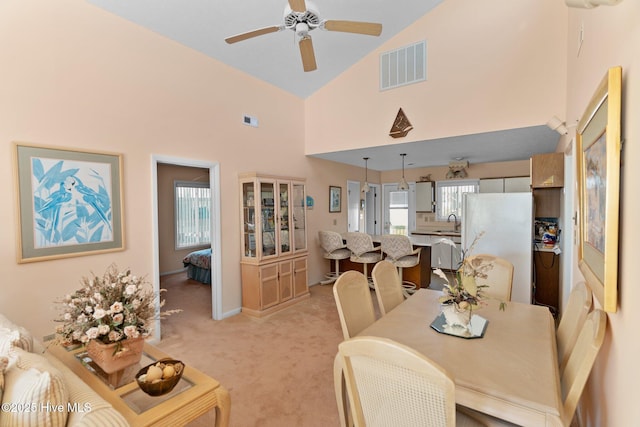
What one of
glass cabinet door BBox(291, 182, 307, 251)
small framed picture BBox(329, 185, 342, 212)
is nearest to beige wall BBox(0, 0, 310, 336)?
glass cabinet door BBox(291, 182, 307, 251)

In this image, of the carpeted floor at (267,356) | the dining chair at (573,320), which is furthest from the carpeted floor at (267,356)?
the dining chair at (573,320)

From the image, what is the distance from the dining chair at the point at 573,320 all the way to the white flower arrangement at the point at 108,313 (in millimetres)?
2329

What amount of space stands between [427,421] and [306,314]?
10.2ft

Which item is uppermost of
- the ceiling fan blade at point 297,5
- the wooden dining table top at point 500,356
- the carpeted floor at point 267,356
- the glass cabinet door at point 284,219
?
the ceiling fan blade at point 297,5

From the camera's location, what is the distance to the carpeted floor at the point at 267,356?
215 centimetres

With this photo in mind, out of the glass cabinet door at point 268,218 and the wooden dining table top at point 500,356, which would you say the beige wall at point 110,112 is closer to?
the glass cabinet door at point 268,218

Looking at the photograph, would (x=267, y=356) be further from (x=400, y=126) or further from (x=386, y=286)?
(x=400, y=126)

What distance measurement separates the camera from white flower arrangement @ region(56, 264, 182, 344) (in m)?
1.57

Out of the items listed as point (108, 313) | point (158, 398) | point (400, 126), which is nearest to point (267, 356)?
point (158, 398)

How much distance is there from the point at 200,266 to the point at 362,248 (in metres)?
3.07

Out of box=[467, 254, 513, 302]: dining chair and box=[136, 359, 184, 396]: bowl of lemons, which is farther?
box=[467, 254, 513, 302]: dining chair

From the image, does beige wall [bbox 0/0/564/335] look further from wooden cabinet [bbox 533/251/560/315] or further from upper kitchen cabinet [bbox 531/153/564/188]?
wooden cabinet [bbox 533/251/560/315]

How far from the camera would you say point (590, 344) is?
114 cm

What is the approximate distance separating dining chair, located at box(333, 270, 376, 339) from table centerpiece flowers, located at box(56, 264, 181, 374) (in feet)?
3.28
